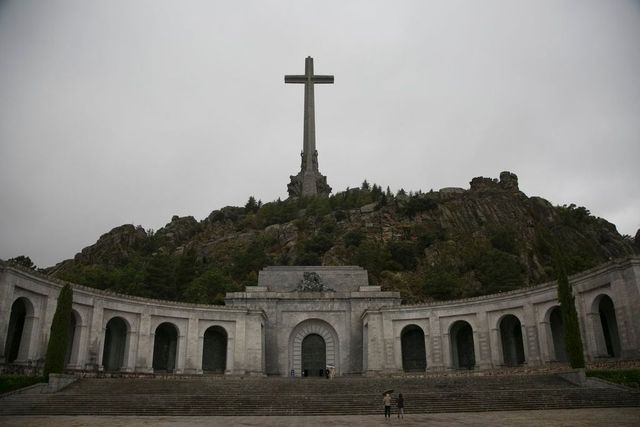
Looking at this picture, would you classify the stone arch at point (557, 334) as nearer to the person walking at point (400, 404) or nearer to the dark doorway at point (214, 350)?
the person walking at point (400, 404)

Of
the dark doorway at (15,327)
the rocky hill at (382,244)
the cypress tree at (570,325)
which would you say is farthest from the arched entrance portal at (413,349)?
the dark doorway at (15,327)

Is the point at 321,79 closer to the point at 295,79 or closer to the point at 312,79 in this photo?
the point at 312,79

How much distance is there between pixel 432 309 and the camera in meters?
40.3

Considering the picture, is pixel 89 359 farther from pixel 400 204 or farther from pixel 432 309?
pixel 400 204

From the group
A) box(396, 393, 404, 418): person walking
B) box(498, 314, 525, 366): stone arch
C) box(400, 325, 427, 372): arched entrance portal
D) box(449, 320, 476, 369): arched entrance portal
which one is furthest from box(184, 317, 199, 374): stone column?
box(498, 314, 525, 366): stone arch

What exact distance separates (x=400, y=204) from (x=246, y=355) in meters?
57.8

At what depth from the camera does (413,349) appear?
140ft

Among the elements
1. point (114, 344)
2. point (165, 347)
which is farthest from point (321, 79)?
point (114, 344)

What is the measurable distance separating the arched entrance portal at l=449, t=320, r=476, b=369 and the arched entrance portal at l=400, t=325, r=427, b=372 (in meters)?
2.38

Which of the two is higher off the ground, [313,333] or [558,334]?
[313,333]

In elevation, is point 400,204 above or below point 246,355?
above

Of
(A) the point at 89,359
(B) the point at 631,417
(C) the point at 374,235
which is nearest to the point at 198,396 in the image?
(A) the point at 89,359

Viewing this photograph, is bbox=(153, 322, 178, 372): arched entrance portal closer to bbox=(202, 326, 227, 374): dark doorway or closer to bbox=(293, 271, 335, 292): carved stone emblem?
bbox=(202, 326, 227, 374): dark doorway

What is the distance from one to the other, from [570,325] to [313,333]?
21151 mm
